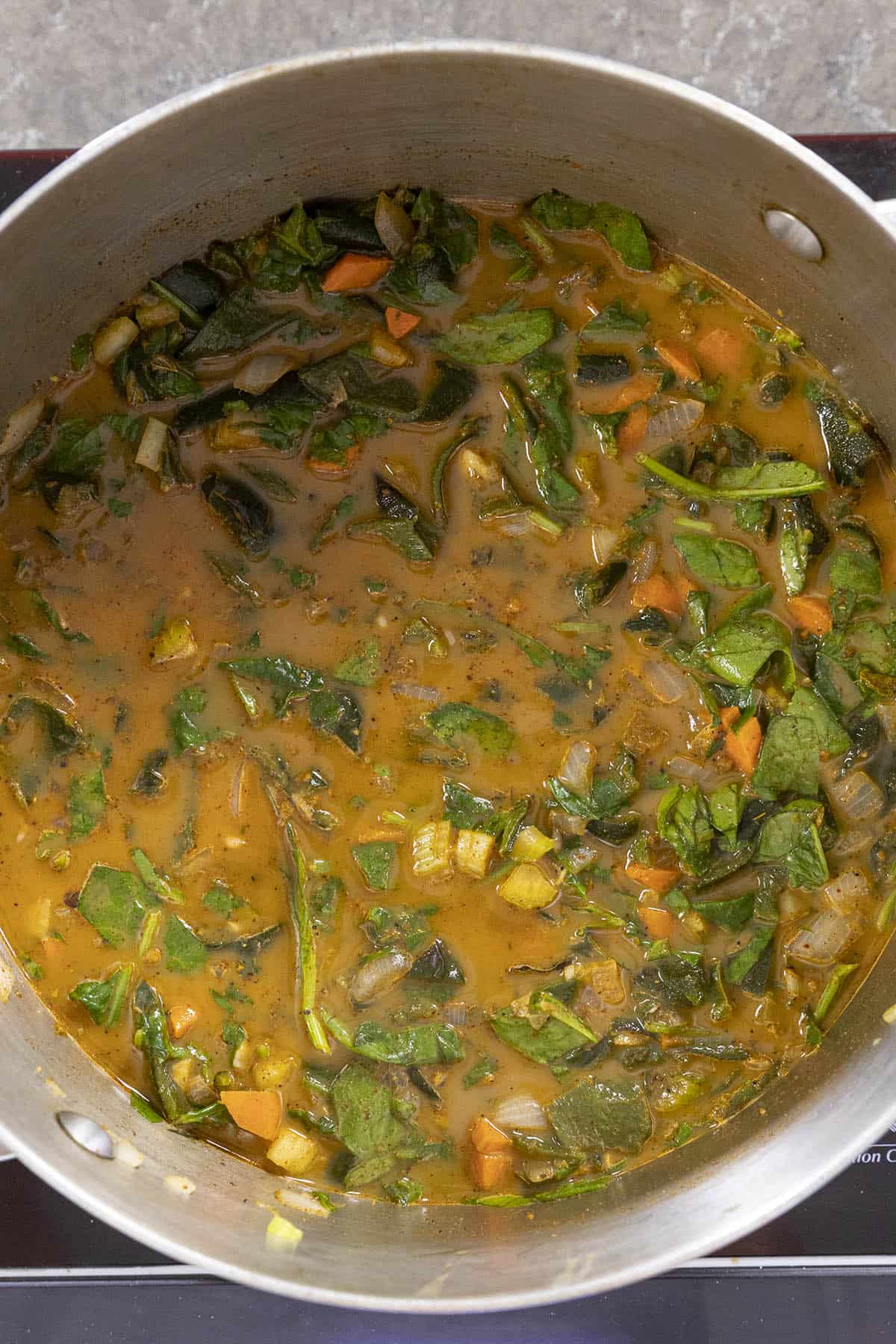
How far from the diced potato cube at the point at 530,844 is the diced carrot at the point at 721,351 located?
115 cm

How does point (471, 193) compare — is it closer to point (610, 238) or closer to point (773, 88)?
point (610, 238)

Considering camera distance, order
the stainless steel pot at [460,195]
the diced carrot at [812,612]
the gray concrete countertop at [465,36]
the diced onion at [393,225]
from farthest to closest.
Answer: the gray concrete countertop at [465,36], the diced carrot at [812,612], the diced onion at [393,225], the stainless steel pot at [460,195]

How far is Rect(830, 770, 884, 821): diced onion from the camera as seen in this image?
2508mm

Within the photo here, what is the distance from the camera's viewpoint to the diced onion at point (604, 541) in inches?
95.5

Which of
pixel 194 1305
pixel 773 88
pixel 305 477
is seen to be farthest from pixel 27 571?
pixel 773 88

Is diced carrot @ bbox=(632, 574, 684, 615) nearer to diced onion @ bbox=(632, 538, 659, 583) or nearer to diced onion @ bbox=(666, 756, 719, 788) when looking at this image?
diced onion @ bbox=(632, 538, 659, 583)

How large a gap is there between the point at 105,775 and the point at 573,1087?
1.35 m

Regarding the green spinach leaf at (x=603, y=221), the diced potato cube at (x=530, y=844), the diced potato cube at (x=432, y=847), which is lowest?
the diced potato cube at (x=432, y=847)

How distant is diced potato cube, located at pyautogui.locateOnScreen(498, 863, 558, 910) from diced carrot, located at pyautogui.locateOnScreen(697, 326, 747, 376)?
4.08 feet

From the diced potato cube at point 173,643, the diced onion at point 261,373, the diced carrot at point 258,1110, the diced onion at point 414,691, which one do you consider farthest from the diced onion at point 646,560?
the diced carrot at point 258,1110

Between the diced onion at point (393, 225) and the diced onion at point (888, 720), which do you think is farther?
the diced onion at point (888, 720)

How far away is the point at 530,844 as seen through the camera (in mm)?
2475

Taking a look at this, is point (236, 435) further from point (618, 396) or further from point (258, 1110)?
point (258, 1110)

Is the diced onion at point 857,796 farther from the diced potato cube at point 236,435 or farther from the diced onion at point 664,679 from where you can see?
the diced potato cube at point 236,435
